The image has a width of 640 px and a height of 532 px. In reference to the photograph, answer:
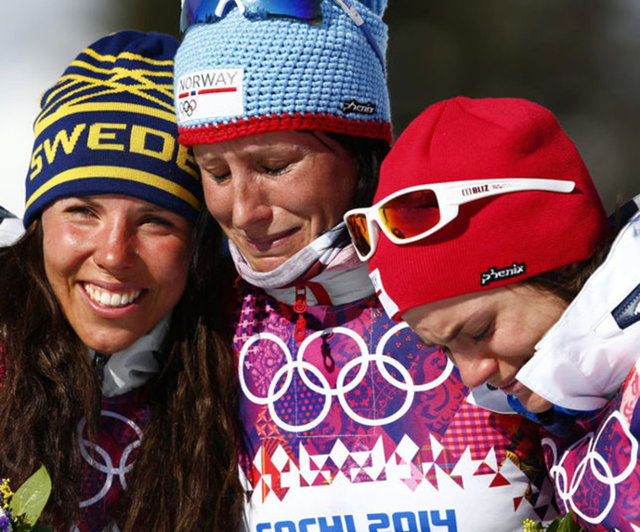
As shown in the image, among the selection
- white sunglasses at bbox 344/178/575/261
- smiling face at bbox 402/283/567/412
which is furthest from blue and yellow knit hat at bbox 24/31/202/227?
smiling face at bbox 402/283/567/412

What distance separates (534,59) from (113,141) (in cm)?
510

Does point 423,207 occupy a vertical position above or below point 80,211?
above

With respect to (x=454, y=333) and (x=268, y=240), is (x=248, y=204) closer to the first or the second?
(x=268, y=240)

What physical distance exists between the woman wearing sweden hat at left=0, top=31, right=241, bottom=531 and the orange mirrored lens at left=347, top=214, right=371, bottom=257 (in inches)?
23.4

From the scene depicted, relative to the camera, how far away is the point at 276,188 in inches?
101

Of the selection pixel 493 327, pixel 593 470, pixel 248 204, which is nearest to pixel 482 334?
pixel 493 327

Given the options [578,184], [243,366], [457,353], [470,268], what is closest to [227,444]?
[243,366]

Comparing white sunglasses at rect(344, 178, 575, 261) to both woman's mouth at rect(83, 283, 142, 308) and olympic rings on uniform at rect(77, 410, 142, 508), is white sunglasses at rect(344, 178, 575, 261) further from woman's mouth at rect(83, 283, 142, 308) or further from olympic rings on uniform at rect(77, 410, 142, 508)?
olympic rings on uniform at rect(77, 410, 142, 508)

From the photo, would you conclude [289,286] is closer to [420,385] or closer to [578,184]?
[420,385]

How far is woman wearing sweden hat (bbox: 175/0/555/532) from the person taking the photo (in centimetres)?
253

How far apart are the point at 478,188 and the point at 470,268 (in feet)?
0.58

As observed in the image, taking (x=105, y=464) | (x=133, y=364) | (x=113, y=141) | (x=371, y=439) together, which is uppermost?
(x=113, y=141)

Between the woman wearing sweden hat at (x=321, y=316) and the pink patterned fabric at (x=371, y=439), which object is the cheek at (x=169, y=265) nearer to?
the woman wearing sweden hat at (x=321, y=316)

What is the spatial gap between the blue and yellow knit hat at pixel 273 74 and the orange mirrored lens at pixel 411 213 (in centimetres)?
40
